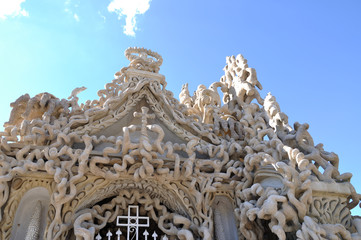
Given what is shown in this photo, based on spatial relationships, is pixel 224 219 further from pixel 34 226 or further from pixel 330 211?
pixel 34 226

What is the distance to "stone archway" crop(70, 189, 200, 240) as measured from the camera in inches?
161

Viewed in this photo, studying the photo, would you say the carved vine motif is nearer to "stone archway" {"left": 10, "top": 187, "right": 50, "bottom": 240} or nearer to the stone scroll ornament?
the stone scroll ornament

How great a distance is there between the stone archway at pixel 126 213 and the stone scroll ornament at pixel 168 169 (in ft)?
0.05

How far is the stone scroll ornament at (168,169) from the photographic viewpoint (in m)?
3.82

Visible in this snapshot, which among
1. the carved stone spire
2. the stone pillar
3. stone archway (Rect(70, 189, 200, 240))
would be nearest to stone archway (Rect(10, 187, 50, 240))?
the carved stone spire

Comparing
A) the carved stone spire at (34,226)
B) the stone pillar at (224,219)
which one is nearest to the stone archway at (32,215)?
the carved stone spire at (34,226)

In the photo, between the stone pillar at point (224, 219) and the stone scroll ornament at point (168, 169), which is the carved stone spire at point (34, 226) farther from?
the stone pillar at point (224, 219)

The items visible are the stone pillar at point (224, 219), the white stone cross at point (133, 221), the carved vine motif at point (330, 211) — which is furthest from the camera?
the stone pillar at point (224, 219)

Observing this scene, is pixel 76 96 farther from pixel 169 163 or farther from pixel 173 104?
pixel 169 163

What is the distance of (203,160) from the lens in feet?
15.6

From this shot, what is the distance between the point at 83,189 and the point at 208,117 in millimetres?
2644

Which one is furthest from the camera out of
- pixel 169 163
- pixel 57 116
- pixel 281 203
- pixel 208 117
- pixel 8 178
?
pixel 208 117

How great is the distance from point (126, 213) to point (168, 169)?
1.01m

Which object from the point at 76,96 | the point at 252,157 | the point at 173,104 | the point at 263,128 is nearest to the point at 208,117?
the point at 173,104
